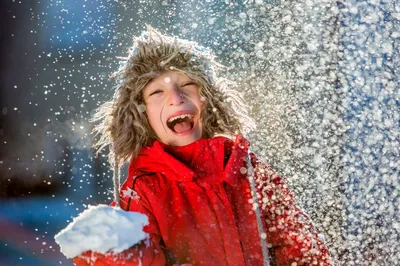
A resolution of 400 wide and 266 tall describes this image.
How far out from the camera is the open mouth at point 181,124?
146 cm

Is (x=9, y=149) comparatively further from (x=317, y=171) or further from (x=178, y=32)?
(x=317, y=171)

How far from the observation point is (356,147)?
7.56 feet

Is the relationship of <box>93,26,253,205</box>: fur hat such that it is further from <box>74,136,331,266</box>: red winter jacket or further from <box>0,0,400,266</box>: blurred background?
<box>0,0,400,266</box>: blurred background

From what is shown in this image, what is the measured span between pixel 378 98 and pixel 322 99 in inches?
9.8

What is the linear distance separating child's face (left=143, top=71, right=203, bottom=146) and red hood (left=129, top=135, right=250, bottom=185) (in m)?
0.05

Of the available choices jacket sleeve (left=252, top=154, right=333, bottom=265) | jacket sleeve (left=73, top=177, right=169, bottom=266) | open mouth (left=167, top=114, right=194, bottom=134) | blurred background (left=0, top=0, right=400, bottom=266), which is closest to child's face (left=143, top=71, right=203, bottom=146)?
open mouth (left=167, top=114, right=194, bottom=134)

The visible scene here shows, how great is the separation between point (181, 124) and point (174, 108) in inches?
2.2

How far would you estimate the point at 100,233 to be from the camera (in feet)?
3.40

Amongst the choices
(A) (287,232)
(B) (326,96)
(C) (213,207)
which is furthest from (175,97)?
(B) (326,96)

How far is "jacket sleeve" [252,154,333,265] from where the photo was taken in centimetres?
145

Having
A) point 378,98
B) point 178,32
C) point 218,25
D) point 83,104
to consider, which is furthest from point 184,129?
point 83,104

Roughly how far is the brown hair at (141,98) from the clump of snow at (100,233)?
430mm

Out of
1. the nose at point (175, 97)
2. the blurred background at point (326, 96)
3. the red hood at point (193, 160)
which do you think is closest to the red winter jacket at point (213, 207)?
the red hood at point (193, 160)

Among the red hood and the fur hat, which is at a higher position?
Answer: the fur hat
